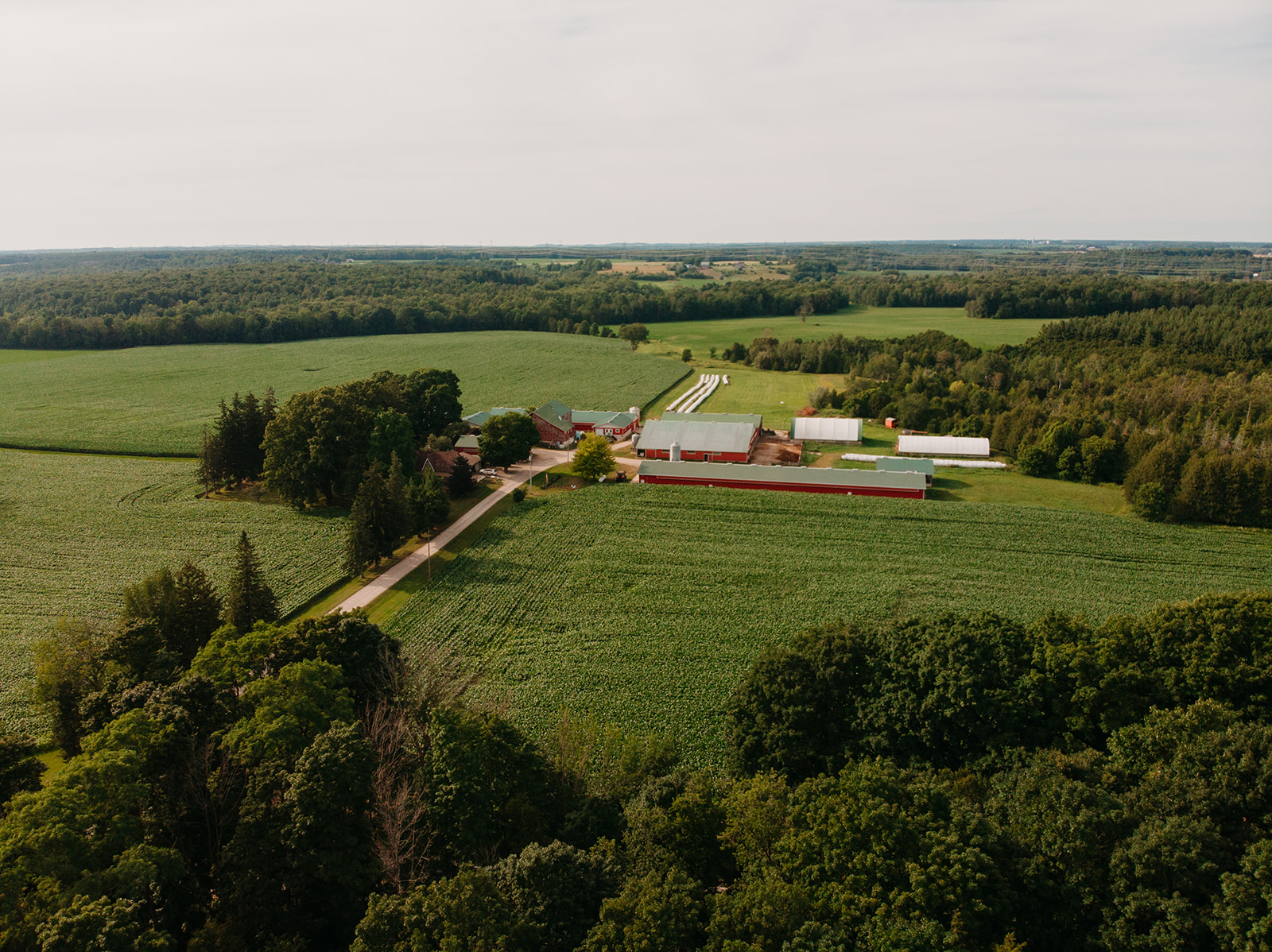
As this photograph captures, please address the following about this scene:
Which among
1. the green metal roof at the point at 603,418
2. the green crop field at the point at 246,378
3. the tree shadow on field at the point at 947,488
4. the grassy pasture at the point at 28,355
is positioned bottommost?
the tree shadow on field at the point at 947,488

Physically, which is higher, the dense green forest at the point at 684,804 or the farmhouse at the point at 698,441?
the farmhouse at the point at 698,441

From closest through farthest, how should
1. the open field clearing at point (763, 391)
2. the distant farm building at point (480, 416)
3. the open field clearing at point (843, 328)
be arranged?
1. the distant farm building at point (480, 416)
2. the open field clearing at point (763, 391)
3. the open field clearing at point (843, 328)

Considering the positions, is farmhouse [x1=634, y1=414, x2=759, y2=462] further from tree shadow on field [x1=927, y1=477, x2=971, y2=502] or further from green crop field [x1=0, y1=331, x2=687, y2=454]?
green crop field [x1=0, y1=331, x2=687, y2=454]

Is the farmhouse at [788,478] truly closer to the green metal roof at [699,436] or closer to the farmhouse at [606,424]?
the green metal roof at [699,436]

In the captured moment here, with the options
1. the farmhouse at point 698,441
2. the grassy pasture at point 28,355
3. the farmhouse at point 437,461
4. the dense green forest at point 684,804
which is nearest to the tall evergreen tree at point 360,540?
the farmhouse at point 437,461

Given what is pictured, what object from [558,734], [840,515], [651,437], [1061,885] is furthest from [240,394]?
[1061,885]

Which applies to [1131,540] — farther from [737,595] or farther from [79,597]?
[79,597]

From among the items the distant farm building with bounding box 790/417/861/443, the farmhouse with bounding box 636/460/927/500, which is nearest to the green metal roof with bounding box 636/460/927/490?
the farmhouse with bounding box 636/460/927/500

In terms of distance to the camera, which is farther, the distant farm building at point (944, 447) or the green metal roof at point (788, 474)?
the distant farm building at point (944, 447)
